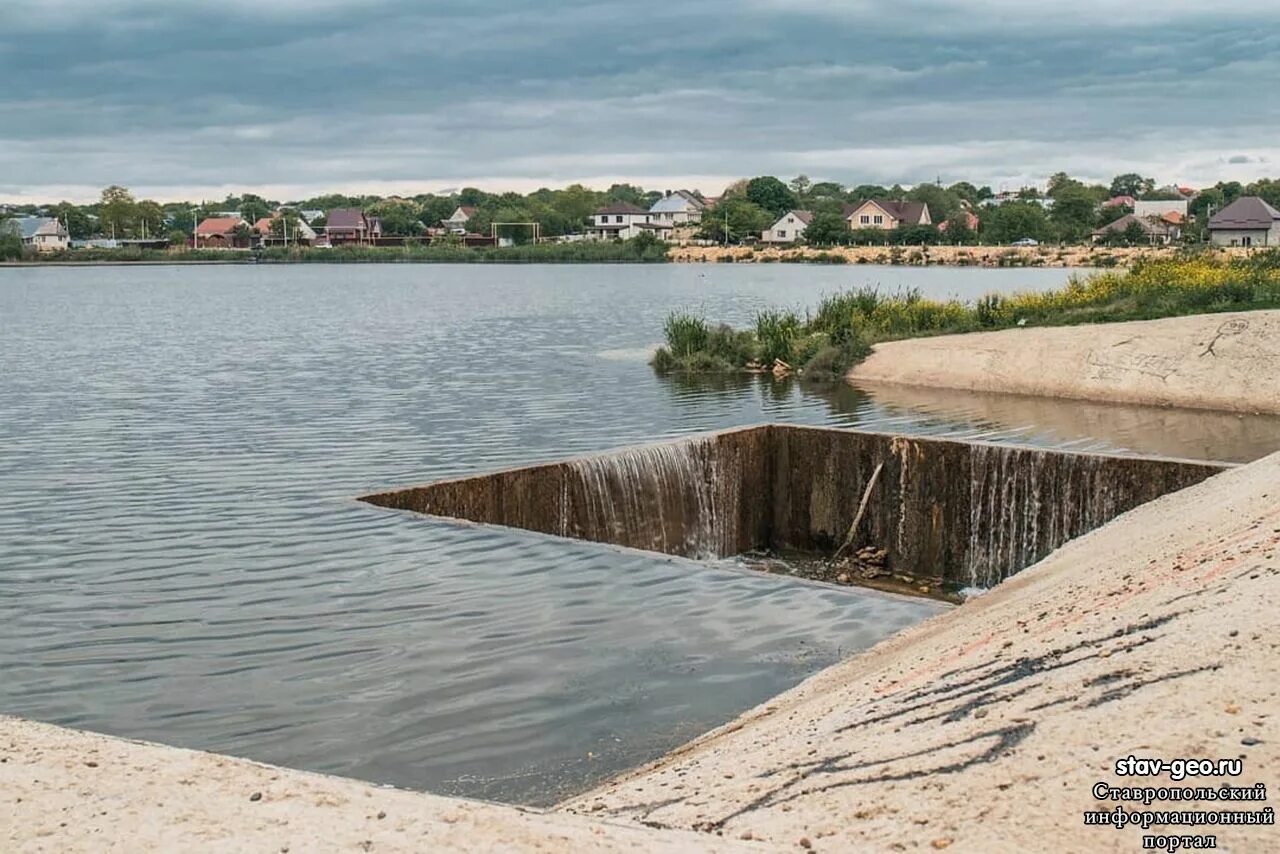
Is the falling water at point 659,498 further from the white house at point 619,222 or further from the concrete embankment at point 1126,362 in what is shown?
the white house at point 619,222

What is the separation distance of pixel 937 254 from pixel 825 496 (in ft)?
358

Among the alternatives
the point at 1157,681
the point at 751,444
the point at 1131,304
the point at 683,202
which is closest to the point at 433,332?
the point at 1131,304

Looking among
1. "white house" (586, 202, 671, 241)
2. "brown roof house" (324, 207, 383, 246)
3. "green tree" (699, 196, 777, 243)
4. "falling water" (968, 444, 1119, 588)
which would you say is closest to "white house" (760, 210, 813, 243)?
"green tree" (699, 196, 777, 243)

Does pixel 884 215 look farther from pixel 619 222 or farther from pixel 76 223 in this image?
pixel 76 223

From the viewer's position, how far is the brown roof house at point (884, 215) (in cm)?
15525

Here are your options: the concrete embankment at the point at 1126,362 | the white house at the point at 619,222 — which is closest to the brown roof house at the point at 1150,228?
the white house at the point at 619,222

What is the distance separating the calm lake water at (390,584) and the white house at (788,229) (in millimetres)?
128138

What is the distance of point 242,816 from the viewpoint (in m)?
6.84

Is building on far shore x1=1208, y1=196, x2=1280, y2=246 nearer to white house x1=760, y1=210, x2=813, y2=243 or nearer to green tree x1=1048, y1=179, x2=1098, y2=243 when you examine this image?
green tree x1=1048, y1=179, x2=1098, y2=243

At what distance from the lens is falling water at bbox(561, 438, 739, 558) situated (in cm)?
1833

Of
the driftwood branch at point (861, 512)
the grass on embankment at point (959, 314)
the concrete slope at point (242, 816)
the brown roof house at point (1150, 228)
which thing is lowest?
the driftwood branch at point (861, 512)

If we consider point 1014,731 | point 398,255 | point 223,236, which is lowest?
point 1014,731

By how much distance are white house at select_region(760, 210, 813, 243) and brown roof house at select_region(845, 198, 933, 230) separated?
17.7ft

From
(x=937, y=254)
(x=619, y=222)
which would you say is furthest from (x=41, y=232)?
(x=937, y=254)
